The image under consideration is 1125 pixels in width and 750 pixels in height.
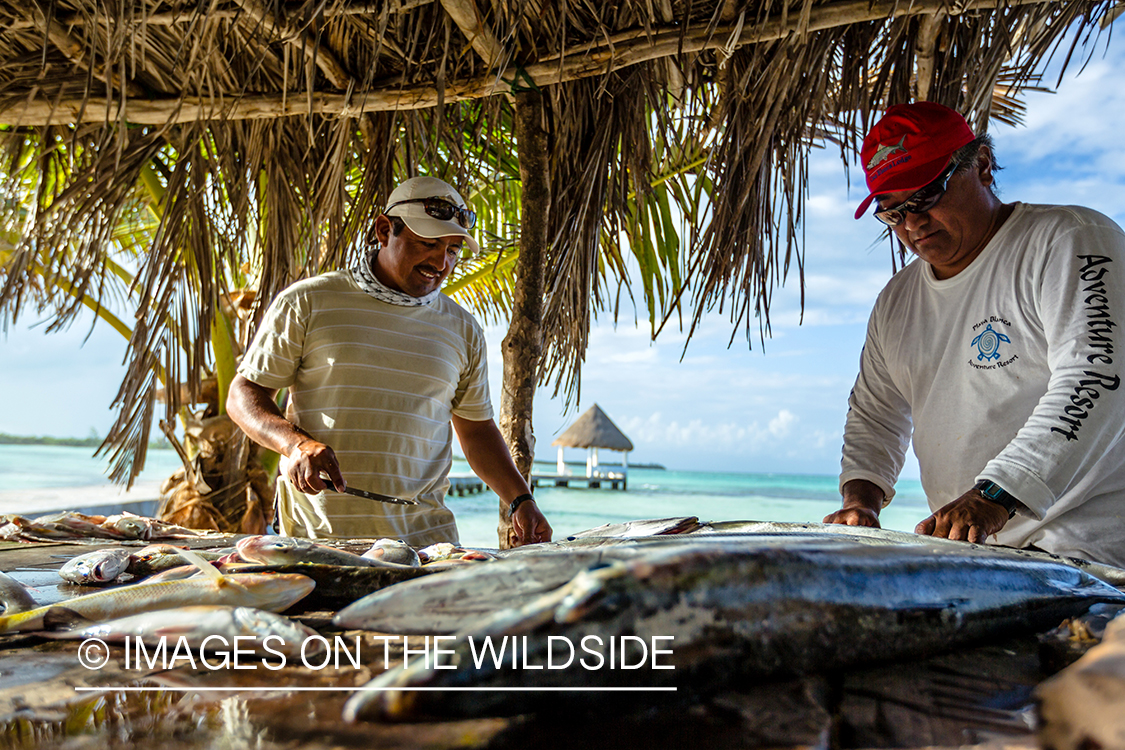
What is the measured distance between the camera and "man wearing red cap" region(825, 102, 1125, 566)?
1.69 metres

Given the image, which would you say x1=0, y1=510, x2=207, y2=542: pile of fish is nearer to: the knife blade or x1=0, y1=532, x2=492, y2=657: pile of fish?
the knife blade

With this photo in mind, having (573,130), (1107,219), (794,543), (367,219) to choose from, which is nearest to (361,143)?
(367,219)

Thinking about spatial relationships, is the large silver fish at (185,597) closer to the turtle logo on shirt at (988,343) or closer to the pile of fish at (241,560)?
the pile of fish at (241,560)

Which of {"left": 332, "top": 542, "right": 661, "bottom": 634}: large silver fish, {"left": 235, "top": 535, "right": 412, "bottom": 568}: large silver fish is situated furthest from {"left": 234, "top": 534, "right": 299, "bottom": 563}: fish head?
{"left": 332, "top": 542, "right": 661, "bottom": 634}: large silver fish

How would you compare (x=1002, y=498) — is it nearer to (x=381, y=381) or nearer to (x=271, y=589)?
(x=271, y=589)

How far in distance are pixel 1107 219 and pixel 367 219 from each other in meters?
3.24

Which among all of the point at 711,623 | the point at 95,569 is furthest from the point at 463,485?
the point at 711,623

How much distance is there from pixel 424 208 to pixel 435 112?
0.98m

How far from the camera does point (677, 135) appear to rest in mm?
3688

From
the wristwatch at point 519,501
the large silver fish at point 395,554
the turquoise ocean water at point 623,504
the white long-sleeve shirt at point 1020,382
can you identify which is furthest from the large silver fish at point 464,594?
the turquoise ocean water at point 623,504

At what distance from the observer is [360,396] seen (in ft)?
8.81

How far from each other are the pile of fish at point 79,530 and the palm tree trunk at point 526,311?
1573mm

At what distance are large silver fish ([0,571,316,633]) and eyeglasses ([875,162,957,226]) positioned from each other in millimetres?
1975

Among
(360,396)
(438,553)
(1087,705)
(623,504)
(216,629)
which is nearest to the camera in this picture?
(1087,705)
